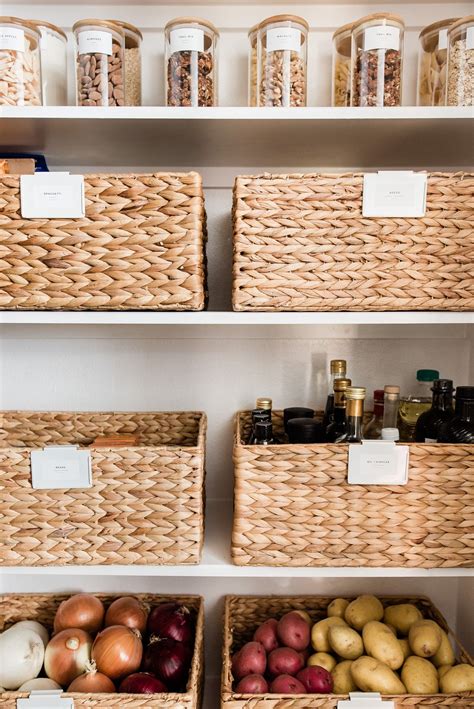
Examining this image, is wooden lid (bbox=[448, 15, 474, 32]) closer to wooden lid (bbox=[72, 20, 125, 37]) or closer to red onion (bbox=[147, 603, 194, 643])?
wooden lid (bbox=[72, 20, 125, 37])

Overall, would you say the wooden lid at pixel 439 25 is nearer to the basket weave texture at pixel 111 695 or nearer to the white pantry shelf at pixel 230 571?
the white pantry shelf at pixel 230 571

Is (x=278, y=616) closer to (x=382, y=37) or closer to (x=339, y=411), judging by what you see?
(x=339, y=411)

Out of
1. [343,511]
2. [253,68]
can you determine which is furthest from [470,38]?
[343,511]

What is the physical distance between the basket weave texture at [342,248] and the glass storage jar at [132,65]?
0.31 m

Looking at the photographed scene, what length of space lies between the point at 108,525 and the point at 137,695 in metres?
0.31

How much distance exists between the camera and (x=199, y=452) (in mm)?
1076

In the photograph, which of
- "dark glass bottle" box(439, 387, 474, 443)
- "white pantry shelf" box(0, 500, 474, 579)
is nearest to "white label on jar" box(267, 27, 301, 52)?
"dark glass bottle" box(439, 387, 474, 443)

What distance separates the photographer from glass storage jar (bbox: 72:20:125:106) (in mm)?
1064

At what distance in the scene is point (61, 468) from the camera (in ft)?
3.49

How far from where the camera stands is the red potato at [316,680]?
1.11 m

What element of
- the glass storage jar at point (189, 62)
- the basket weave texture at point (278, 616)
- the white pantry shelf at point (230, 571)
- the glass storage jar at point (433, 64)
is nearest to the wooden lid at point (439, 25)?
the glass storage jar at point (433, 64)

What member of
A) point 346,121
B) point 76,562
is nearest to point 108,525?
point 76,562

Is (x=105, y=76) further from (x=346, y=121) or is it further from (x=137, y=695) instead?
(x=137, y=695)

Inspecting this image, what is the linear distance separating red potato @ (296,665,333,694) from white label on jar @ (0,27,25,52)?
132 cm
